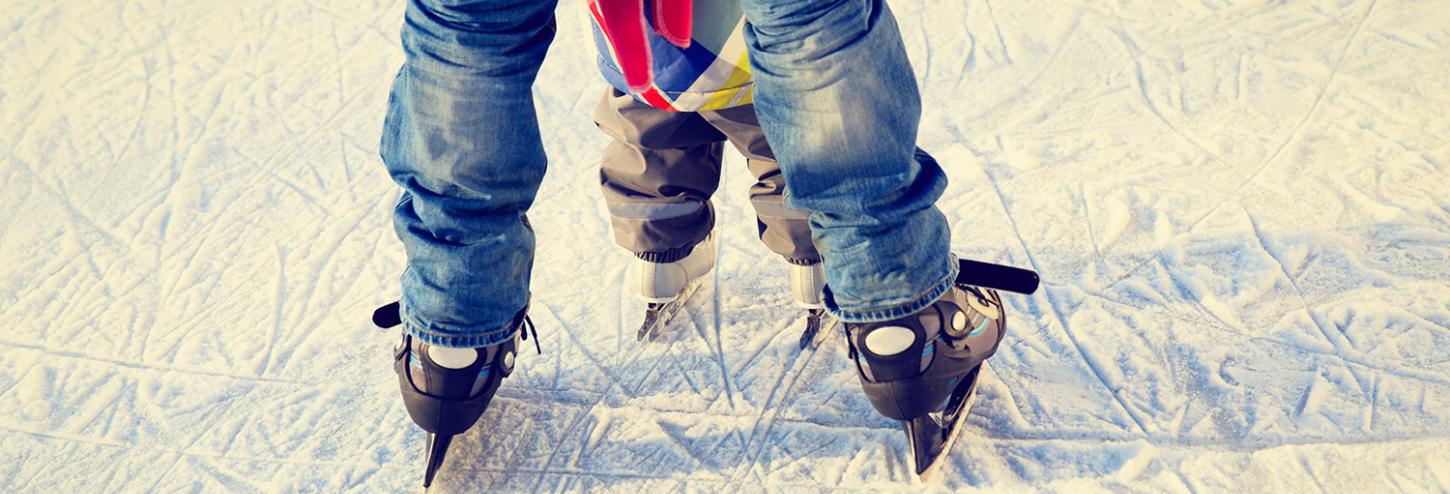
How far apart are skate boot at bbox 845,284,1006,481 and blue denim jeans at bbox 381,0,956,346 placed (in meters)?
0.03

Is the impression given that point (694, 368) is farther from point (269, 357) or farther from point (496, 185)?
point (269, 357)

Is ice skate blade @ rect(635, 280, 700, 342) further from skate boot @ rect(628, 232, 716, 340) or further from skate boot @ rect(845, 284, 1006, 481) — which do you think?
skate boot @ rect(845, 284, 1006, 481)

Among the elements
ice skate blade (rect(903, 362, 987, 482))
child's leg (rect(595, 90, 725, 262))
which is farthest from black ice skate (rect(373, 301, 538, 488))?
ice skate blade (rect(903, 362, 987, 482))

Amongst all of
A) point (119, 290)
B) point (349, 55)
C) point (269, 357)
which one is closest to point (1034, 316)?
point (269, 357)

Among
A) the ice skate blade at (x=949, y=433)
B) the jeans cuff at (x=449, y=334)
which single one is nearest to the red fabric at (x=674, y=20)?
the jeans cuff at (x=449, y=334)

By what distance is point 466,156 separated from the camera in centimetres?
104

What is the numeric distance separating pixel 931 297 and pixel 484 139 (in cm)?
48

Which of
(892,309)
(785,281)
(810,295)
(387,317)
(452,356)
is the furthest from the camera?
(785,281)

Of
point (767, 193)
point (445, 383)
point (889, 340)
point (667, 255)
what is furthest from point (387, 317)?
point (889, 340)

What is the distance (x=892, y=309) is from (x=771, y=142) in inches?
8.8

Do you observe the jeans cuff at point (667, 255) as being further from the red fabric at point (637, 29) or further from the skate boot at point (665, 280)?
the red fabric at point (637, 29)

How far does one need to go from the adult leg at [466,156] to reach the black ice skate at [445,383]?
0.03 metres

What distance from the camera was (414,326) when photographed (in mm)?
1236

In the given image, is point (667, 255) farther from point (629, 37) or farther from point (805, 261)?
point (629, 37)
